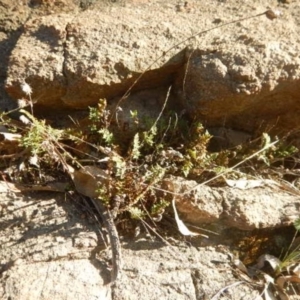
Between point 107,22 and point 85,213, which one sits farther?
point 107,22

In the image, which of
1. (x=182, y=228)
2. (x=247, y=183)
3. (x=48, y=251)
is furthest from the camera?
(x=247, y=183)

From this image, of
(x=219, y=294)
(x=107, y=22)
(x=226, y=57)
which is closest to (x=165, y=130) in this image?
(x=226, y=57)

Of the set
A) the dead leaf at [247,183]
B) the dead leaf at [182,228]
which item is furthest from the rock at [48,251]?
the dead leaf at [247,183]

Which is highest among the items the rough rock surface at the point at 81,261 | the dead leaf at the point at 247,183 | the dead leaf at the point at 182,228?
the dead leaf at the point at 247,183

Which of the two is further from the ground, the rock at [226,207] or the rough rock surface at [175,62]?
the rough rock surface at [175,62]

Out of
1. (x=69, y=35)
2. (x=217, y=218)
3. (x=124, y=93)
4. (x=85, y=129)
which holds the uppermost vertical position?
(x=69, y=35)

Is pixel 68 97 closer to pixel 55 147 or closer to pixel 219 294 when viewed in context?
pixel 55 147

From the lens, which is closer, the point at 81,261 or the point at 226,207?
the point at 81,261

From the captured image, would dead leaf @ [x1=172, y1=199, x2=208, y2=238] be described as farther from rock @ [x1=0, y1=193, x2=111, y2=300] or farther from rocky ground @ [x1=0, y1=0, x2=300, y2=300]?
rock @ [x1=0, y1=193, x2=111, y2=300]

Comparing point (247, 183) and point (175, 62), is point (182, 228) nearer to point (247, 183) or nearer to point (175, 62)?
point (247, 183)

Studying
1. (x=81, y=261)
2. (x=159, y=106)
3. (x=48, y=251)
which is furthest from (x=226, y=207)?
(x=48, y=251)

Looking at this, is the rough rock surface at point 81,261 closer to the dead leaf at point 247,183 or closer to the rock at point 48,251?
the rock at point 48,251
